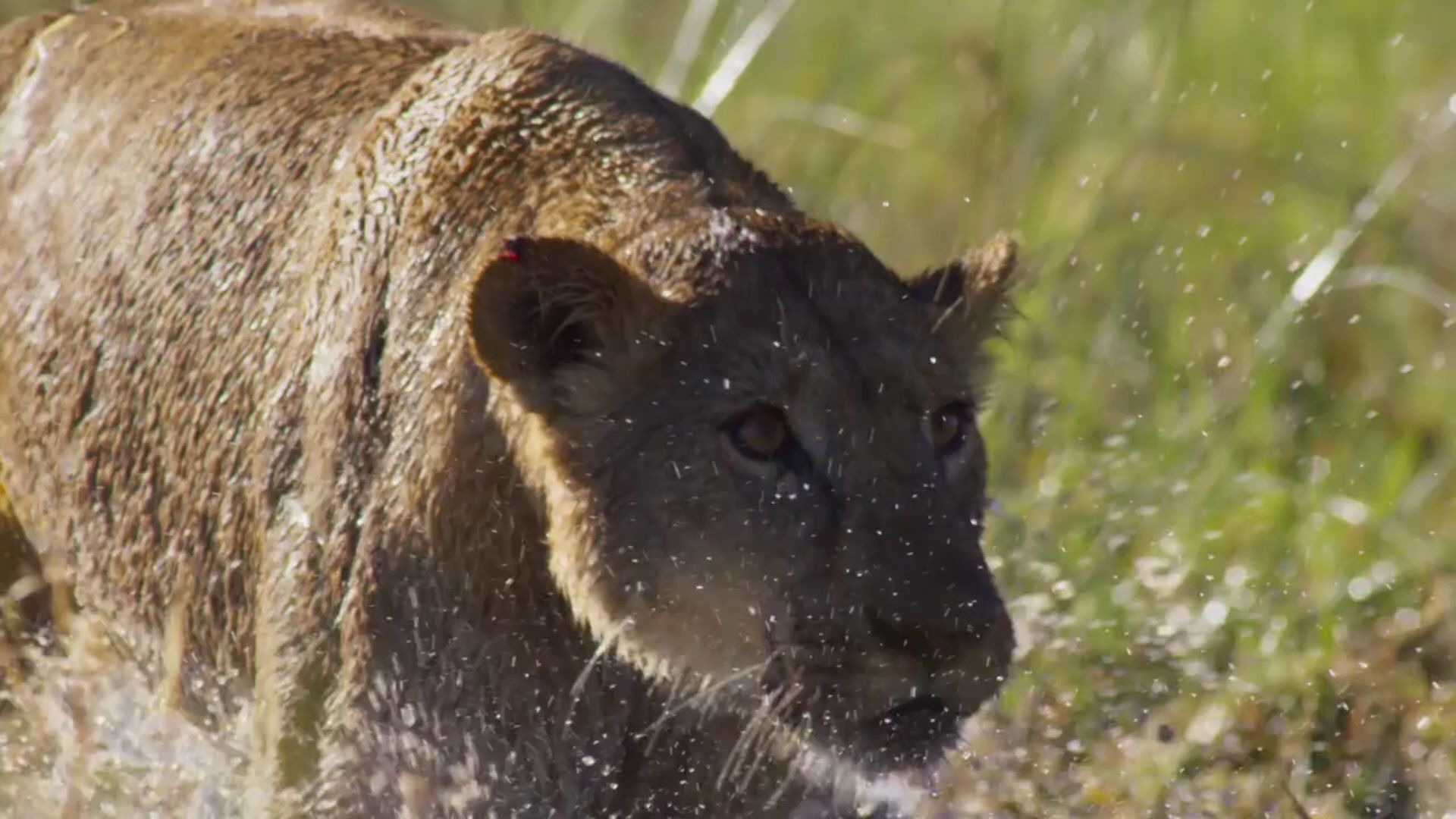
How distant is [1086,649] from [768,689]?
1.72m

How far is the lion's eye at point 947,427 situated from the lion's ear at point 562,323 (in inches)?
17.6

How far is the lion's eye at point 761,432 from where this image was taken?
12.4 ft

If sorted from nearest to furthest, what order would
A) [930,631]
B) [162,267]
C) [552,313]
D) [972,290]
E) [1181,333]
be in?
[930,631], [552,313], [972,290], [162,267], [1181,333]

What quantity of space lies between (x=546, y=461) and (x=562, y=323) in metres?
0.22

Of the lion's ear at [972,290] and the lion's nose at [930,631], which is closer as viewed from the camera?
the lion's nose at [930,631]

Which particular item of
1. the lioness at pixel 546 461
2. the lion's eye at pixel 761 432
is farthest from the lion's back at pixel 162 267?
the lion's eye at pixel 761 432

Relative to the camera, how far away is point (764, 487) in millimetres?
3785

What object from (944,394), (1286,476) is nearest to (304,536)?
(944,394)

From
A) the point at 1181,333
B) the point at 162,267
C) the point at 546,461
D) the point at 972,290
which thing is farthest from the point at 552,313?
the point at 1181,333

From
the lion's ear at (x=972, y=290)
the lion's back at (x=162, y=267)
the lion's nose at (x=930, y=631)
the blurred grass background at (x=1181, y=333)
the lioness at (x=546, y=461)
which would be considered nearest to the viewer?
the lion's nose at (x=930, y=631)

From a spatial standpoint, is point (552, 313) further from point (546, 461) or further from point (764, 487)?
point (764, 487)

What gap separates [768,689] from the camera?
3.80m

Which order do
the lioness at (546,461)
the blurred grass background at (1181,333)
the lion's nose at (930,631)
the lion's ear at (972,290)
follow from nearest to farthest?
1. the lion's nose at (930,631)
2. the lioness at (546,461)
3. the lion's ear at (972,290)
4. the blurred grass background at (1181,333)

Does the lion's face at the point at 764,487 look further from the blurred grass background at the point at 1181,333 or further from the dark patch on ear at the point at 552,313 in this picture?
the blurred grass background at the point at 1181,333
